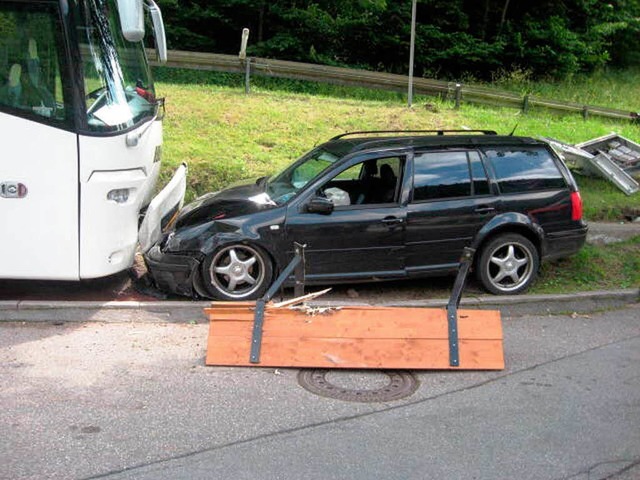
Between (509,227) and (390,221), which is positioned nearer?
(390,221)

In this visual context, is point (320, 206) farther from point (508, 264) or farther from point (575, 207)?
point (575, 207)

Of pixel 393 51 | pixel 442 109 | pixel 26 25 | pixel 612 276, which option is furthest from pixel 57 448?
pixel 393 51

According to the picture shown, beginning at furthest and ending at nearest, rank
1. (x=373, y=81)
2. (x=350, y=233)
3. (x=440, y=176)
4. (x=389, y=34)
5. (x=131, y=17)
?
(x=389, y=34) < (x=373, y=81) < (x=440, y=176) < (x=350, y=233) < (x=131, y=17)

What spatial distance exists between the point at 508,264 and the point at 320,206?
6.99 feet

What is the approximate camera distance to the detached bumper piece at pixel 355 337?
5.52 m

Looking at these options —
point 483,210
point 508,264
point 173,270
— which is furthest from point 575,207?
point 173,270

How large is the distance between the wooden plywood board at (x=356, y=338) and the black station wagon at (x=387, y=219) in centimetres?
134

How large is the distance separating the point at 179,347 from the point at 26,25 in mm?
3123

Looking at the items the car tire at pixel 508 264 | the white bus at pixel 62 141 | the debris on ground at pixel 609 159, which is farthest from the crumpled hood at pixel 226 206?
the debris on ground at pixel 609 159

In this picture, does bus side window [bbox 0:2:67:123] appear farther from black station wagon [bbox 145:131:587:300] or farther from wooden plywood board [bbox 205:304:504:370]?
wooden plywood board [bbox 205:304:504:370]

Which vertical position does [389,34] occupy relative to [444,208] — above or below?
above

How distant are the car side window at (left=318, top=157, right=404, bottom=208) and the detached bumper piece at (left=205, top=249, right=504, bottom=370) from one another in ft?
5.88

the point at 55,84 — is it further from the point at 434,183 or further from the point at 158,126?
the point at 434,183

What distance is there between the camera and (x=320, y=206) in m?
6.94
